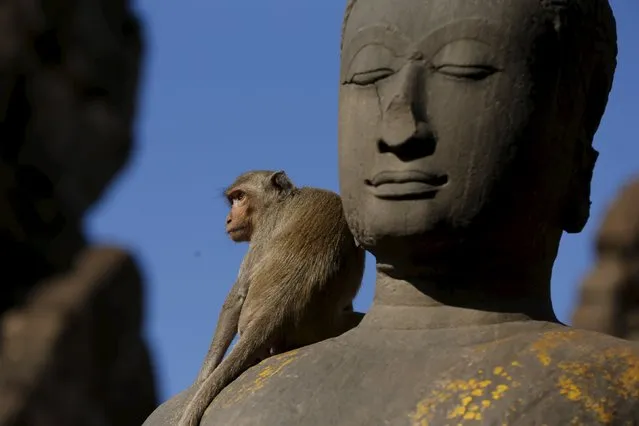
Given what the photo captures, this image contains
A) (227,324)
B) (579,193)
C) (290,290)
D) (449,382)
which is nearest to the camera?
(449,382)

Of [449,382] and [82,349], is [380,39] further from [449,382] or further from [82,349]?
[82,349]

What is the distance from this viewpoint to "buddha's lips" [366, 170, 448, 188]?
6.82m

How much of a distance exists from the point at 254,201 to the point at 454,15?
6.55ft

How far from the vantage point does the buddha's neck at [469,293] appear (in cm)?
693

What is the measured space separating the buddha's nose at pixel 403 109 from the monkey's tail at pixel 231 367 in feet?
3.59

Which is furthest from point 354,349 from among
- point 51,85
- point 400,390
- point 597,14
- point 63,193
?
point 51,85

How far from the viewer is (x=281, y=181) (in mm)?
8602

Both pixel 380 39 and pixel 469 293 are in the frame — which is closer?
pixel 469 293

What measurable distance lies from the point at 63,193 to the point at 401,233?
13239 mm

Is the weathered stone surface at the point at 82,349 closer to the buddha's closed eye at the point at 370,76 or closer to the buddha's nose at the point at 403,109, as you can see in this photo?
the buddha's closed eye at the point at 370,76

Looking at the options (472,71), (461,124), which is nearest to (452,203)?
(461,124)

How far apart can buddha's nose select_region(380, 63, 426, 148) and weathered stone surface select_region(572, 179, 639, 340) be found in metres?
13.4

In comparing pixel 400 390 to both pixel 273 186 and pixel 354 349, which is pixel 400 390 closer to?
pixel 354 349

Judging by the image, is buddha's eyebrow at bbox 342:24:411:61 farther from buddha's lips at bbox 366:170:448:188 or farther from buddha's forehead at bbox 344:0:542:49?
buddha's lips at bbox 366:170:448:188
